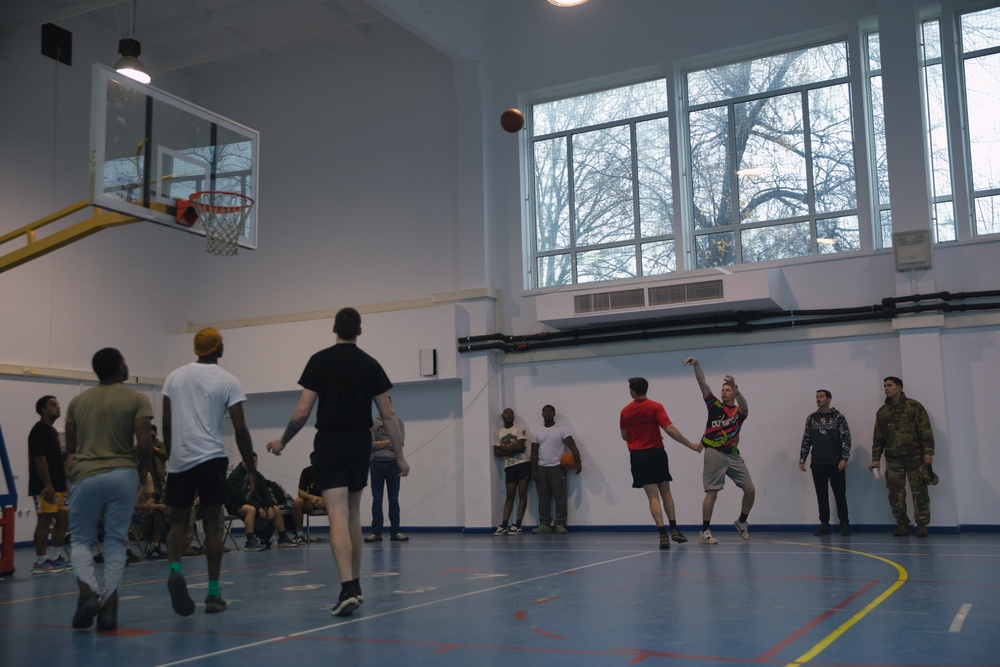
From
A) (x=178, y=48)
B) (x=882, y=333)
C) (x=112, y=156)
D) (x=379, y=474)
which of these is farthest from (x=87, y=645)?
(x=178, y=48)

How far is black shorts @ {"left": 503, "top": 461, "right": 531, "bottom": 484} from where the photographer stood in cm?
1345

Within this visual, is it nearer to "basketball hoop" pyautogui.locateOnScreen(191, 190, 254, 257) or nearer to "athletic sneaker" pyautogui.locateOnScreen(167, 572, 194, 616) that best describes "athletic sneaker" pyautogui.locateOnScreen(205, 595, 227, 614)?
"athletic sneaker" pyautogui.locateOnScreen(167, 572, 194, 616)

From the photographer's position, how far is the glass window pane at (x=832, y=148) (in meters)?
12.5

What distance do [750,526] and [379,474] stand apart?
5.08m

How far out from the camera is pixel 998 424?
1123 centimetres

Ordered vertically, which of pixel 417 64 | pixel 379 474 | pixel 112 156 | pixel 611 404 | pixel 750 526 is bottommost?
pixel 750 526

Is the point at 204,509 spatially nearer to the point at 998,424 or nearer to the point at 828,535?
the point at 828,535

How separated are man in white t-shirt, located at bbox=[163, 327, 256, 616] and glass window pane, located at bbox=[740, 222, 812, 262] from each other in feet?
29.5

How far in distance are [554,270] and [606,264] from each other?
849mm

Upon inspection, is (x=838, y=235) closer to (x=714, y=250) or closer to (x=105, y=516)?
(x=714, y=250)

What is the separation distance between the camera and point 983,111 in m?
12.0

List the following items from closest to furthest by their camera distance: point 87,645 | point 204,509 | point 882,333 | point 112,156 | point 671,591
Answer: point 87,645
point 204,509
point 671,591
point 112,156
point 882,333

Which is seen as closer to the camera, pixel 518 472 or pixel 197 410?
pixel 197 410

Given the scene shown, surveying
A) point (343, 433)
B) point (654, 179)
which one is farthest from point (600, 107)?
point (343, 433)
